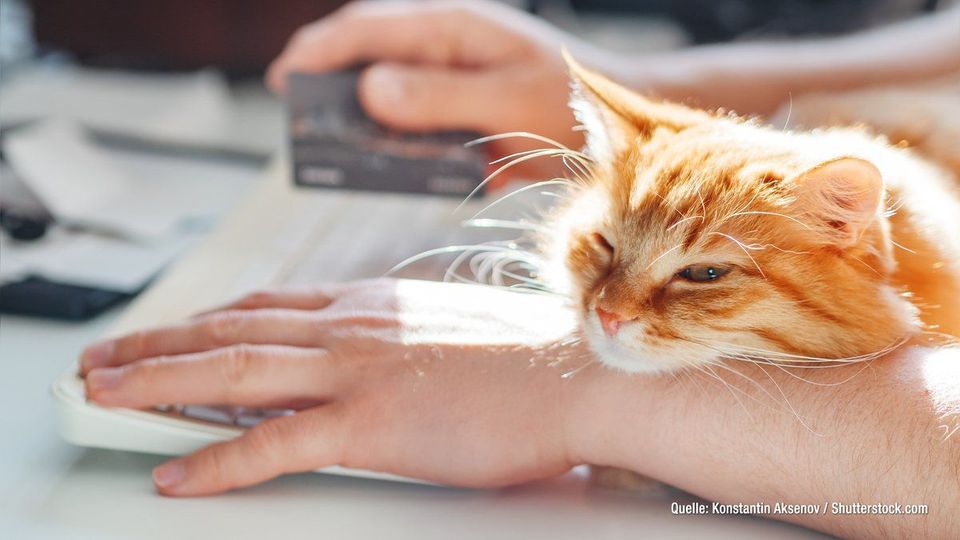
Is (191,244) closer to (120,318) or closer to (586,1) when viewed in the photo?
(120,318)

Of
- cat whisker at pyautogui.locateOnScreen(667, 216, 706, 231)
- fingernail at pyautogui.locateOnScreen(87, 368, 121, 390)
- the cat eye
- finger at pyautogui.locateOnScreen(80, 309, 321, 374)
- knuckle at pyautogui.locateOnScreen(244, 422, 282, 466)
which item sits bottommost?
knuckle at pyautogui.locateOnScreen(244, 422, 282, 466)

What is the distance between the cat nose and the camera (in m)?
0.75

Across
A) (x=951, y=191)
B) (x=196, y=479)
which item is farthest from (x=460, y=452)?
(x=951, y=191)

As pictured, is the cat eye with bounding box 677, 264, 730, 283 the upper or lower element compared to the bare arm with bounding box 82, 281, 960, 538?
upper

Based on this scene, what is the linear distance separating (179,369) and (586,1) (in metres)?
1.50

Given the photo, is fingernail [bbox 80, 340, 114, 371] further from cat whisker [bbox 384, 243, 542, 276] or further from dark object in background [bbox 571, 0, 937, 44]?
dark object in background [bbox 571, 0, 937, 44]

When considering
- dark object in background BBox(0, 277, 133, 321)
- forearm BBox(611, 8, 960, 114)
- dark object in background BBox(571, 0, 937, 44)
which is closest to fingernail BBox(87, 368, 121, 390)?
dark object in background BBox(0, 277, 133, 321)

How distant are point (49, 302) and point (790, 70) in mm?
906

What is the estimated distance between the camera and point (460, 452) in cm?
73

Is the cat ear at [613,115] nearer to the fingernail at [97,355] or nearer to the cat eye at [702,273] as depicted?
the cat eye at [702,273]

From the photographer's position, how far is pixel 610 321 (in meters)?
0.75

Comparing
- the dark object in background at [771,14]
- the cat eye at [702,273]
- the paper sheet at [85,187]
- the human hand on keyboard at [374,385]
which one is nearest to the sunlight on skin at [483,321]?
the human hand on keyboard at [374,385]

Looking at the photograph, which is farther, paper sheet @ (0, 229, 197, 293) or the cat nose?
paper sheet @ (0, 229, 197, 293)

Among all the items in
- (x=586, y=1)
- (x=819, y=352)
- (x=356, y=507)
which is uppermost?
(x=586, y=1)
